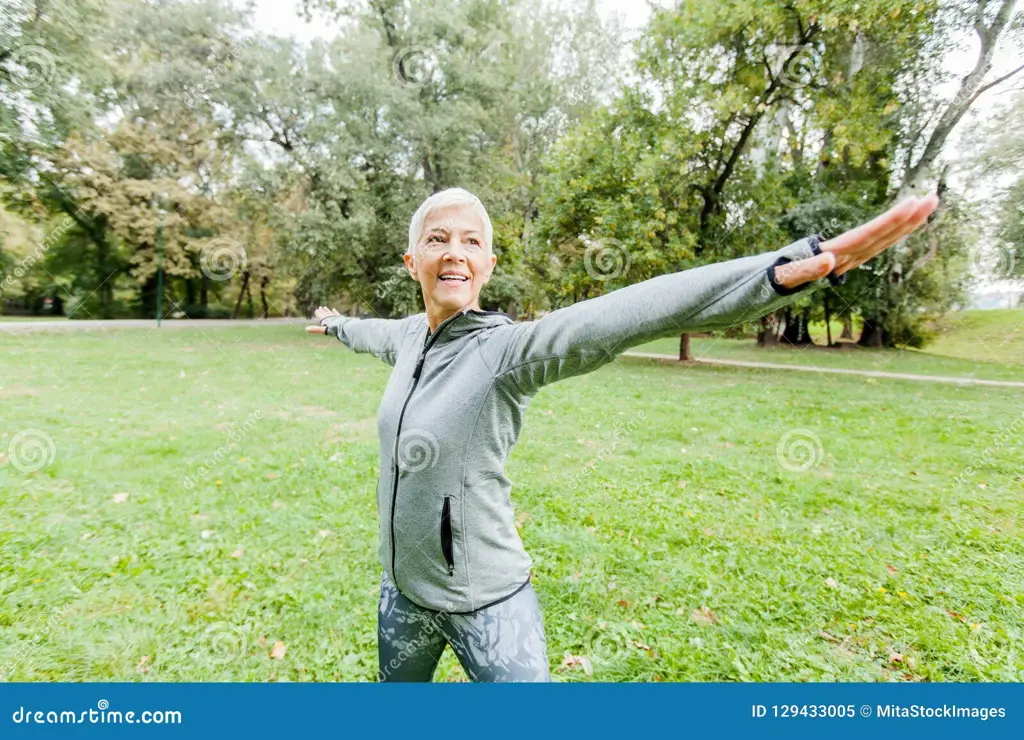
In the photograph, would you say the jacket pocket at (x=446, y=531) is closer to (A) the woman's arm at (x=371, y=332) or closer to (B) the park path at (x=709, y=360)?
(A) the woman's arm at (x=371, y=332)

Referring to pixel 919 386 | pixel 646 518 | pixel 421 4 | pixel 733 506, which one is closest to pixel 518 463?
pixel 646 518

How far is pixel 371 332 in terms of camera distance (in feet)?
6.84

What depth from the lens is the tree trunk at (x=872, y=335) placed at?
22062mm

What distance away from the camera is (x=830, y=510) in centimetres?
486

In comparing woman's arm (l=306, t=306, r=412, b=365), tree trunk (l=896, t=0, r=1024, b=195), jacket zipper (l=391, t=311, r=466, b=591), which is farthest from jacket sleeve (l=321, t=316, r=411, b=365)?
tree trunk (l=896, t=0, r=1024, b=195)

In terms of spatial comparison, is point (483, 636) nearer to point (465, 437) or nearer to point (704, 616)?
point (465, 437)

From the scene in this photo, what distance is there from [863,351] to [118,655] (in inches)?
1006

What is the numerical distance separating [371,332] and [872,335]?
2681 centimetres

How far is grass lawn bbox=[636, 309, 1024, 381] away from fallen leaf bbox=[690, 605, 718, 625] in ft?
34.2

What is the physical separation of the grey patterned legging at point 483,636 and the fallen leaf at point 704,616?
2.17 metres

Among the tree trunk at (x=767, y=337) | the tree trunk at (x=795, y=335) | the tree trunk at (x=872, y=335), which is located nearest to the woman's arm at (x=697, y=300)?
the tree trunk at (x=872, y=335)

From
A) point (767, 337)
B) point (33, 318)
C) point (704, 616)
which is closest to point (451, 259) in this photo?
point (704, 616)

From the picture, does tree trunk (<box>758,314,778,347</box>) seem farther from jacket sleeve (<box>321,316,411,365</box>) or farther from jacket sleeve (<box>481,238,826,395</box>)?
jacket sleeve (<box>481,238,826,395</box>)

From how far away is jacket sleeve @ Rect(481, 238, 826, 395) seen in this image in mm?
822
